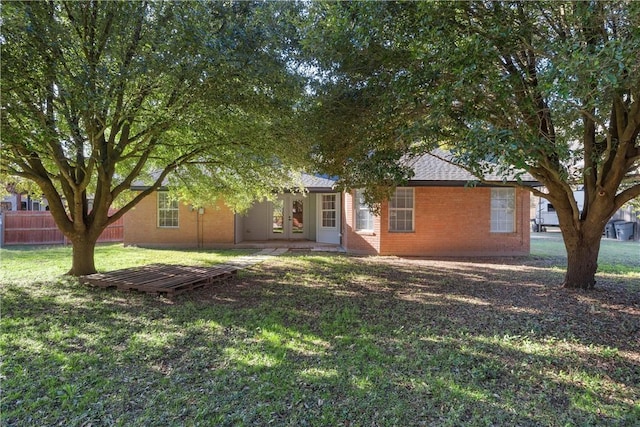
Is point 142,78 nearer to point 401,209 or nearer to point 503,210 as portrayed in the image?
point 401,209

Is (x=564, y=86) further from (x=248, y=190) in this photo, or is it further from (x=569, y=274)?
(x=248, y=190)

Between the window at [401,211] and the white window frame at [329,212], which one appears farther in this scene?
the white window frame at [329,212]

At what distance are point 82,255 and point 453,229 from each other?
1190 cm

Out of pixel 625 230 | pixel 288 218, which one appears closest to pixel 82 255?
pixel 288 218

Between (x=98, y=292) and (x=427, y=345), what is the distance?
647 cm

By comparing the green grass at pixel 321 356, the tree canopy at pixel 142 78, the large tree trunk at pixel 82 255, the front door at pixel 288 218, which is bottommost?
the green grass at pixel 321 356

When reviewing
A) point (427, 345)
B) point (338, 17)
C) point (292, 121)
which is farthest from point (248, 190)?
point (427, 345)

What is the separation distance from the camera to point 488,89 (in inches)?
203

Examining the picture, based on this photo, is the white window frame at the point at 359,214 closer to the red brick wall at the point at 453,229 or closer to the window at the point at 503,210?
the red brick wall at the point at 453,229

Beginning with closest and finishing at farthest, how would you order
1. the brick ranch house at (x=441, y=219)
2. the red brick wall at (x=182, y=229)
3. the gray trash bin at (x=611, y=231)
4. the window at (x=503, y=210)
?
the brick ranch house at (x=441, y=219) < the window at (x=503, y=210) < the red brick wall at (x=182, y=229) < the gray trash bin at (x=611, y=231)

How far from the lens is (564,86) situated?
143 inches

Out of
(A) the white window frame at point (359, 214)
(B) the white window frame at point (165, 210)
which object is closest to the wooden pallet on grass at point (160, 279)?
(A) the white window frame at point (359, 214)

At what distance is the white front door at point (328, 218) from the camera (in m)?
16.0

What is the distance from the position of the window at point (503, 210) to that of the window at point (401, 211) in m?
3.16
